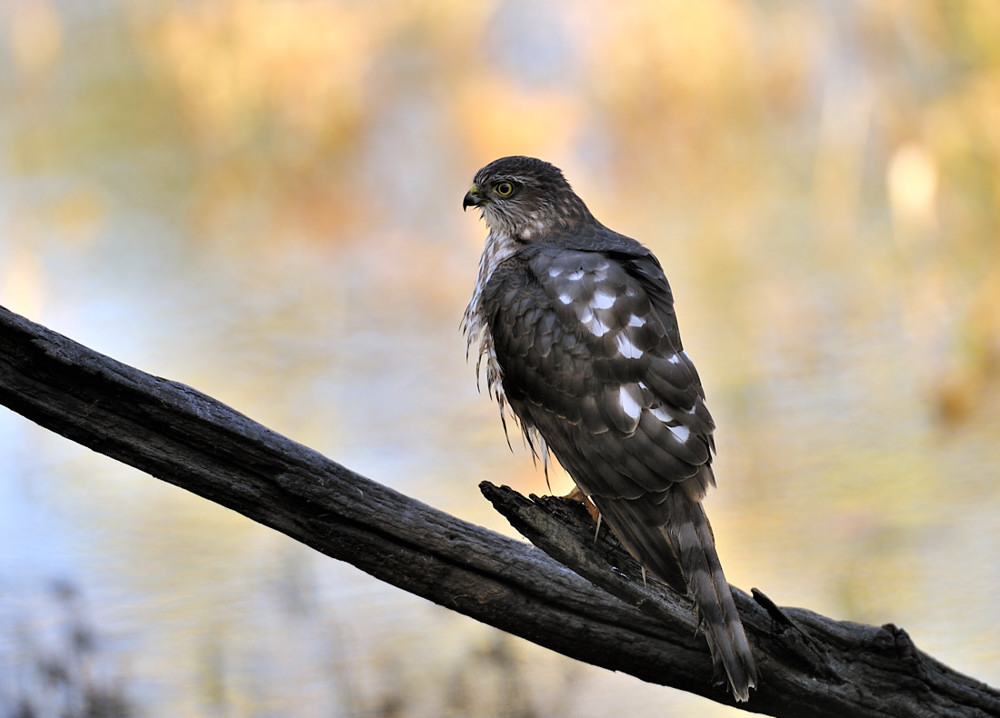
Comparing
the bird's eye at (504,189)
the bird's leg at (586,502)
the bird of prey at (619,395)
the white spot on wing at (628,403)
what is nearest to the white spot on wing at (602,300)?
the bird of prey at (619,395)

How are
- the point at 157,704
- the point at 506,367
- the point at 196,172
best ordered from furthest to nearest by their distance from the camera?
the point at 196,172, the point at 157,704, the point at 506,367

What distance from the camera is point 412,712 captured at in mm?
2662

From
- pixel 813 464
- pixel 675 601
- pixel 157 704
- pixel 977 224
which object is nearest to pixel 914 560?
pixel 813 464

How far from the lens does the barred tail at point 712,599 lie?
5.04 ft

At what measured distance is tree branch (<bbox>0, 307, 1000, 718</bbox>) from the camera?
1488 mm

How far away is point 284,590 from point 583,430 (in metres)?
1.49

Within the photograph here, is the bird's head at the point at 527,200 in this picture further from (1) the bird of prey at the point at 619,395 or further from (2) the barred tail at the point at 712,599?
(2) the barred tail at the point at 712,599

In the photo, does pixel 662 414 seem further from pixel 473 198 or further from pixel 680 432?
pixel 473 198

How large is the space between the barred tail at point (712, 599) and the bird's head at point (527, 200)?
66 cm

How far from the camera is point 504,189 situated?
2.08 metres

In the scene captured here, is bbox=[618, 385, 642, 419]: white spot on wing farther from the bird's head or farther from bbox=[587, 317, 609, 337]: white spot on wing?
the bird's head

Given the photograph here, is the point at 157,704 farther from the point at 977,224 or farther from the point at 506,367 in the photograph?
the point at 977,224

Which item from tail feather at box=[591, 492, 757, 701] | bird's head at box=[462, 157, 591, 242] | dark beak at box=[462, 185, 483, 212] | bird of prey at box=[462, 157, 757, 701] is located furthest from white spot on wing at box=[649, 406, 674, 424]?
dark beak at box=[462, 185, 483, 212]

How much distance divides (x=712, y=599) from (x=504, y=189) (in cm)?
90
